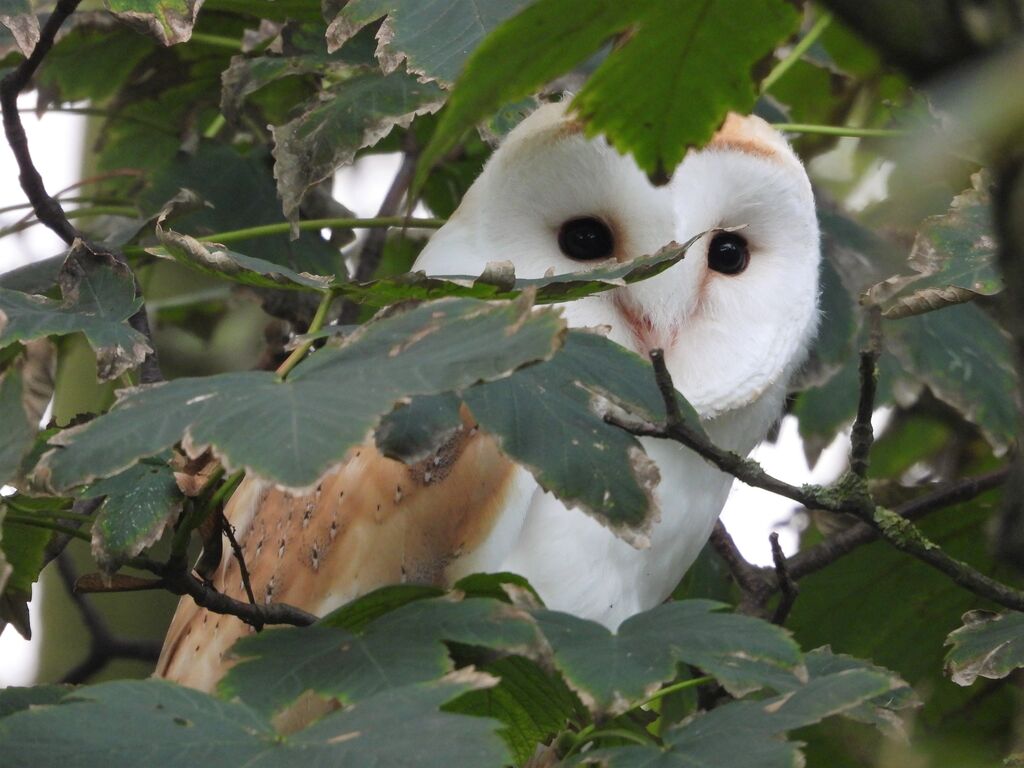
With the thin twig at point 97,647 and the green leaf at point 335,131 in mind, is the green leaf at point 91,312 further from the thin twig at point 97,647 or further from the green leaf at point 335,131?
the thin twig at point 97,647

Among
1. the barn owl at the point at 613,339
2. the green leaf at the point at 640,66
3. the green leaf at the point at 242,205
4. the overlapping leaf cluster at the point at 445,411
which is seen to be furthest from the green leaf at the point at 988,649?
the green leaf at the point at 242,205

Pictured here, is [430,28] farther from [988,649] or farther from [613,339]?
[988,649]

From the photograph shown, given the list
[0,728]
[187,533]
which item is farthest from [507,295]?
[0,728]

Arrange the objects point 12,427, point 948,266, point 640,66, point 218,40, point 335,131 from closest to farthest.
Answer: point 640,66 → point 12,427 → point 948,266 → point 335,131 → point 218,40

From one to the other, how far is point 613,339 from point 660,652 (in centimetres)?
66

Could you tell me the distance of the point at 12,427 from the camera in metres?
0.92

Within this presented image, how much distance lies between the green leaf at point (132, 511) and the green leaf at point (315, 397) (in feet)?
0.38

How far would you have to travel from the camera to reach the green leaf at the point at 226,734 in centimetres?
Result: 66

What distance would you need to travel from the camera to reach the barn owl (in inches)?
53.4

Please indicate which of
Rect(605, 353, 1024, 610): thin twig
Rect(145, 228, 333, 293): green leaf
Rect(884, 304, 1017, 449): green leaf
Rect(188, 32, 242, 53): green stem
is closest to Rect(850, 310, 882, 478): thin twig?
Rect(605, 353, 1024, 610): thin twig

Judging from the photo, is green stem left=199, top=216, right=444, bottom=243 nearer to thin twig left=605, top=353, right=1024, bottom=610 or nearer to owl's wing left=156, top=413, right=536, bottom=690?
owl's wing left=156, top=413, right=536, bottom=690

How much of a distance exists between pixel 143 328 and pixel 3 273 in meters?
0.28

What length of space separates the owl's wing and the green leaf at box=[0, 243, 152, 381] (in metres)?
0.39

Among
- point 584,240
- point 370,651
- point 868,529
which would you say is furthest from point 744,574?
point 370,651
